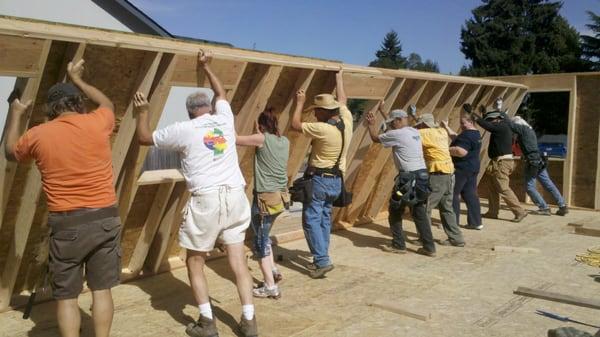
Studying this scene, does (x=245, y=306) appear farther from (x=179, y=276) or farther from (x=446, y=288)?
(x=446, y=288)

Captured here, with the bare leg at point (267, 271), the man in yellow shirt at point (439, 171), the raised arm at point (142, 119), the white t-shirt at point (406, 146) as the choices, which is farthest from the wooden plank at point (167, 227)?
the man in yellow shirt at point (439, 171)

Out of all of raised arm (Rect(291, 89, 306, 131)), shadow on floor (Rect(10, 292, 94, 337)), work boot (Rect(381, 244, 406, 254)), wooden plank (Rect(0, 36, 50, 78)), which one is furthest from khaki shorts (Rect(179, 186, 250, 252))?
work boot (Rect(381, 244, 406, 254))

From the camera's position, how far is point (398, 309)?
14.2ft

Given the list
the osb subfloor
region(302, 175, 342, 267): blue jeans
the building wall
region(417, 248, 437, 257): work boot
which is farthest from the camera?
the building wall

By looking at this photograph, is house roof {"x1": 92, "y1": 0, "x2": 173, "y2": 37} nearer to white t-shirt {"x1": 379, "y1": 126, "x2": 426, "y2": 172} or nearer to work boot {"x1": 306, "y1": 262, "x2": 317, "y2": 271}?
white t-shirt {"x1": 379, "y1": 126, "x2": 426, "y2": 172}

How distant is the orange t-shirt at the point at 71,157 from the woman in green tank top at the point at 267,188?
1.50 m

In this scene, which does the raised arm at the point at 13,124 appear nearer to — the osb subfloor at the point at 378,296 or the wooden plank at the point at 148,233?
the osb subfloor at the point at 378,296

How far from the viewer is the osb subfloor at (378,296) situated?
4031 mm

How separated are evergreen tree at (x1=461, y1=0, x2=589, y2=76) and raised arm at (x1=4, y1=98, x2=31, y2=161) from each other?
33.6 meters

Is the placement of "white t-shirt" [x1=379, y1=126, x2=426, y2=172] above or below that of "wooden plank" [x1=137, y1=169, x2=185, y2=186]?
above

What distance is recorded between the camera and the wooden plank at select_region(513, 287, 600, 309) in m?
4.43

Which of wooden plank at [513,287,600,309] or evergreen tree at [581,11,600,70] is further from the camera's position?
evergreen tree at [581,11,600,70]

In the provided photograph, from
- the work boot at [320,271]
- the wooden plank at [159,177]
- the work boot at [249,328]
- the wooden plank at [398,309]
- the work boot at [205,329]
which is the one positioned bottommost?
the work boot at [205,329]

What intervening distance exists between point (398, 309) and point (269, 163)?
1.52 meters
